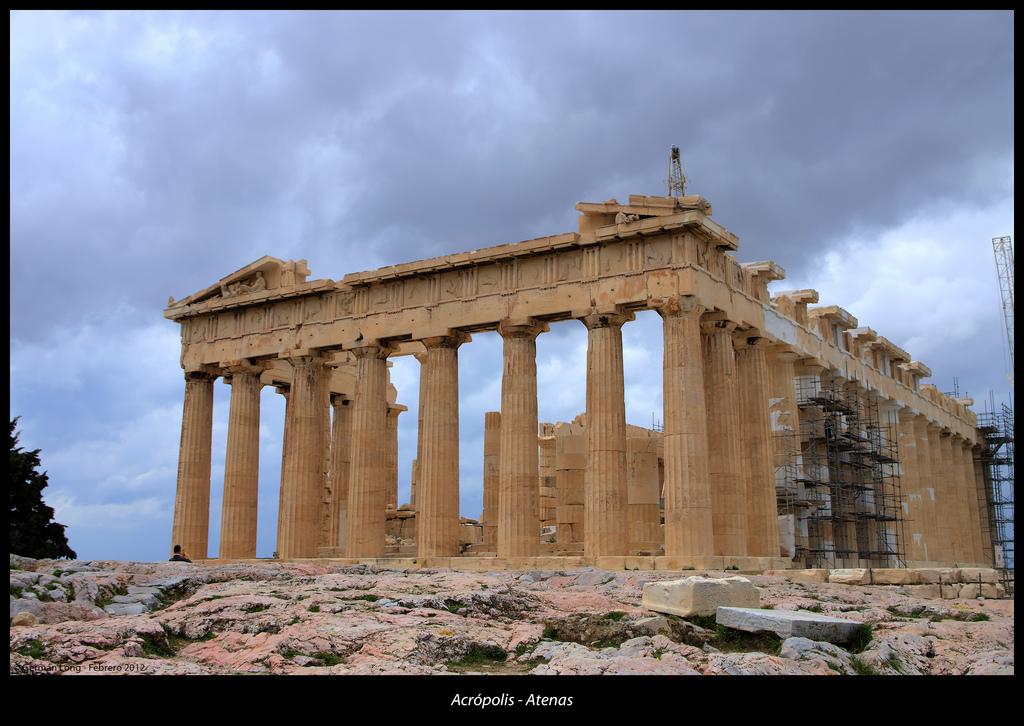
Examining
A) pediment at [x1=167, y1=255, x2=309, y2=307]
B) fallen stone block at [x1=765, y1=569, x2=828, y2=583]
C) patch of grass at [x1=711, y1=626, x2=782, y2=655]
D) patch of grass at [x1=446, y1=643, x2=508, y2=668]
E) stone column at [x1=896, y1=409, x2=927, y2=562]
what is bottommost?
patch of grass at [x1=446, y1=643, x2=508, y2=668]

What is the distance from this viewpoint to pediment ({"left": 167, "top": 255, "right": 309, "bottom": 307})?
36656 mm

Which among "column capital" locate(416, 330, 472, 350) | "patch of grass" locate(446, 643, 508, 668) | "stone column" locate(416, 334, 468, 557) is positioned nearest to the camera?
"patch of grass" locate(446, 643, 508, 668)

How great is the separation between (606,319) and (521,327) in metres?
2.59

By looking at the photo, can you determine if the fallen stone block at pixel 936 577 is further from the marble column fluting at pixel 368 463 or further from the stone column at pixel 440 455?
the marble column fluting at pixel 368 463

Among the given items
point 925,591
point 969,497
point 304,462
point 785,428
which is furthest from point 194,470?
point 969,497

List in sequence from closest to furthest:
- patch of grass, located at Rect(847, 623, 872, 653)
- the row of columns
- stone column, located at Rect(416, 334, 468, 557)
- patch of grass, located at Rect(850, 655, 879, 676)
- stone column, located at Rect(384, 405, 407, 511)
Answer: patch of grass, located at Rect(850, 655, 879, 676)
patch of grass, located at Rect(847, 623, 872, 653)
the row of columns
stone column, located at Rect(416, 334, 468, 557)
stone column, located at Rect(384, 405, 407, 511)

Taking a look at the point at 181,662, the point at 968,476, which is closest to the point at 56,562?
the point at 181,662

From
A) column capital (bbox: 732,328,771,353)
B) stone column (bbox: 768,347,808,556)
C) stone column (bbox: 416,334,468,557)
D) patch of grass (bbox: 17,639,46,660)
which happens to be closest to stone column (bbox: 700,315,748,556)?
column capital (bbox: 732,328,771,353)

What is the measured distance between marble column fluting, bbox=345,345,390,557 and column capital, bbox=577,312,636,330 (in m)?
7.62

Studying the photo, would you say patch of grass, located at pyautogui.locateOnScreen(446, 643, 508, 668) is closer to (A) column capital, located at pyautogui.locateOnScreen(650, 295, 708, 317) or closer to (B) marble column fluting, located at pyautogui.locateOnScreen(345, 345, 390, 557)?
(A) column capital, located at pyautogui.locateOnScreen(650, 295, 708, 317)

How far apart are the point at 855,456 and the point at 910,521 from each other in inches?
170

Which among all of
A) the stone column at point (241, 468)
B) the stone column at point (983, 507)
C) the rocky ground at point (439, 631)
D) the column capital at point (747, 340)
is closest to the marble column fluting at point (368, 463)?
the stone column at point (241, 468)

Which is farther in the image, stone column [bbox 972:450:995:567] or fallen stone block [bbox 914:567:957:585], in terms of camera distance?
stone column [bbox 972:450:995:567]
